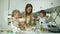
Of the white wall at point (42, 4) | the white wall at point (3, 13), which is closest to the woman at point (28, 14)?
the white wall at point (42, 4)

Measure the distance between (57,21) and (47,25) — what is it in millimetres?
140

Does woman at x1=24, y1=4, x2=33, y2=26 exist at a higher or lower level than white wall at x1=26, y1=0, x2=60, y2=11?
lower

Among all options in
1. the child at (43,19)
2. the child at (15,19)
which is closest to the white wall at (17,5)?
the child at (15,19)

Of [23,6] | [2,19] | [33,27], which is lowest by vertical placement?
[33,27]

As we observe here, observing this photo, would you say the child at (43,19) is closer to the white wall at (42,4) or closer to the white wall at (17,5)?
the white wall at (42,4)

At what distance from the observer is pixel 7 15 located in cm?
153

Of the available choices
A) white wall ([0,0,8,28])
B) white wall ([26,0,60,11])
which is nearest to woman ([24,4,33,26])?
white wall ([26,0,60,11])

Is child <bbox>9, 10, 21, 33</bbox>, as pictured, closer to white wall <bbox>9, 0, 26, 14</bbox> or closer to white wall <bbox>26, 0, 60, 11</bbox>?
white wall <bbox>9, 0, 26, 14</bbox>

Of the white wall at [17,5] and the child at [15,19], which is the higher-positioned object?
the white wall at [17,5]

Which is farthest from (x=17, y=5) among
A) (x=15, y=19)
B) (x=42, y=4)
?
(x=42, y=4)

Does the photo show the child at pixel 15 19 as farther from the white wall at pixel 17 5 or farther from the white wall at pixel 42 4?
the white wall at pixel 42 4

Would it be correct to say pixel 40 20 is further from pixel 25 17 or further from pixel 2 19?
pixel 2 19

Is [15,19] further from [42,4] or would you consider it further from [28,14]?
[42,4]

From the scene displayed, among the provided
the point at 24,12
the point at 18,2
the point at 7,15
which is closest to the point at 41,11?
the point at 24,12
